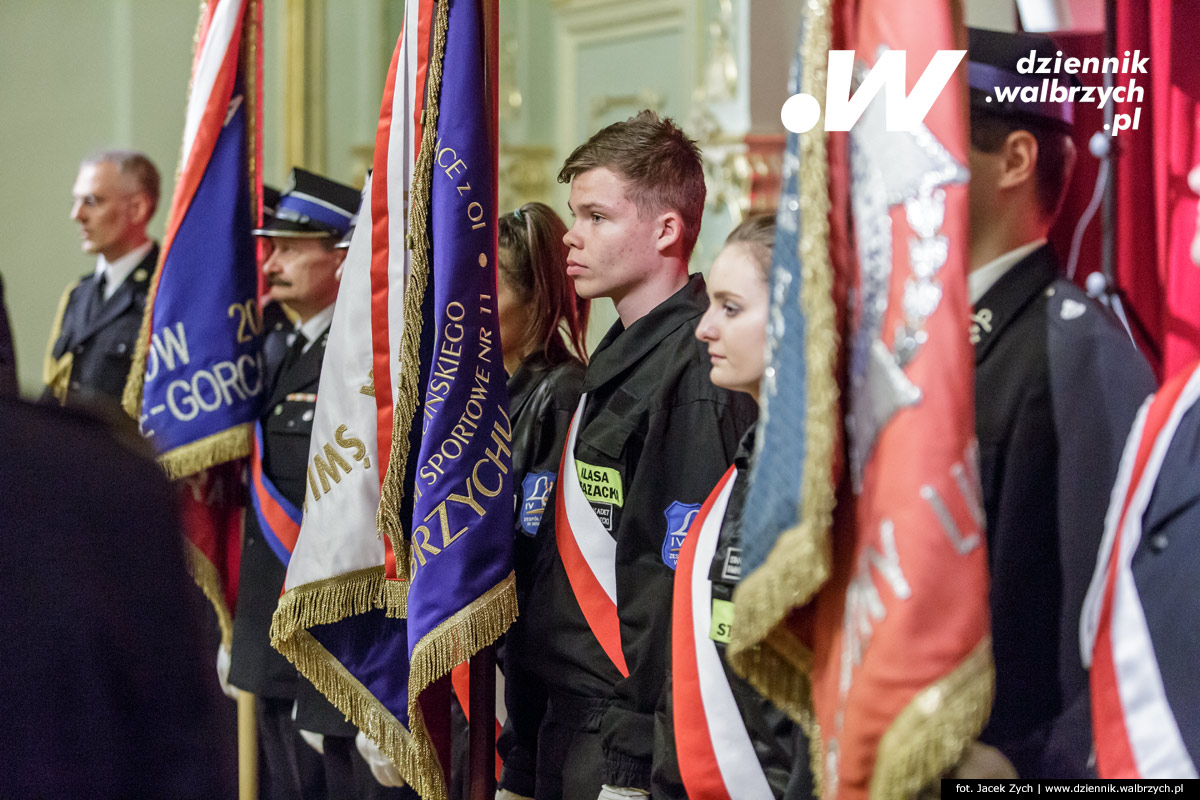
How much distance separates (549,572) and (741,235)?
2.11 feet

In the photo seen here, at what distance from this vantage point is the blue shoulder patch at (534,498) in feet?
6.31

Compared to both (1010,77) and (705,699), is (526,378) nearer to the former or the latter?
(705,699)

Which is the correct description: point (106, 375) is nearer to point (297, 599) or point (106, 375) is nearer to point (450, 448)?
point (297, 599)

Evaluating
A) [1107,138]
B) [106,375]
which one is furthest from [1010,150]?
[106,375]

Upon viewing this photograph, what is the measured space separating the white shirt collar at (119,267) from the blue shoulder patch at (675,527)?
88.2 inches

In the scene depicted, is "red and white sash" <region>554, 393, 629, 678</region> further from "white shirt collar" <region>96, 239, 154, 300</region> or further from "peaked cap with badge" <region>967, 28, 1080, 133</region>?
"white shirt collar" <region>96, 239, 154, 300</region>

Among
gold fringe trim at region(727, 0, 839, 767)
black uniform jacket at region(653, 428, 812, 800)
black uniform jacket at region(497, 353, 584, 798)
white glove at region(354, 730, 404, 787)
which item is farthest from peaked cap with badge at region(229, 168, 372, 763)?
gold fringe trim at region(727, 0, 839, 767)

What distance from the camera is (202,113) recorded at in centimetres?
248

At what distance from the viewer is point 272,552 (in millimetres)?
2332

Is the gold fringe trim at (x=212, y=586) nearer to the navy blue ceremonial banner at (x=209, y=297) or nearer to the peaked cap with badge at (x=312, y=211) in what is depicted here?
the navy blue ceremonial banner at (x=209, y=297)

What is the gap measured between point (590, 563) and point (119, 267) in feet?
7.08

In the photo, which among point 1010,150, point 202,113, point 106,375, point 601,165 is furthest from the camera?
point 106,375

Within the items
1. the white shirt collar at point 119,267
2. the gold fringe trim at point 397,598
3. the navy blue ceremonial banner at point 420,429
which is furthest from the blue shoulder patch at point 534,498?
the white shirt collar at point 119,267

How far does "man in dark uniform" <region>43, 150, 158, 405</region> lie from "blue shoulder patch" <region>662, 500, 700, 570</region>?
195 centimetres
